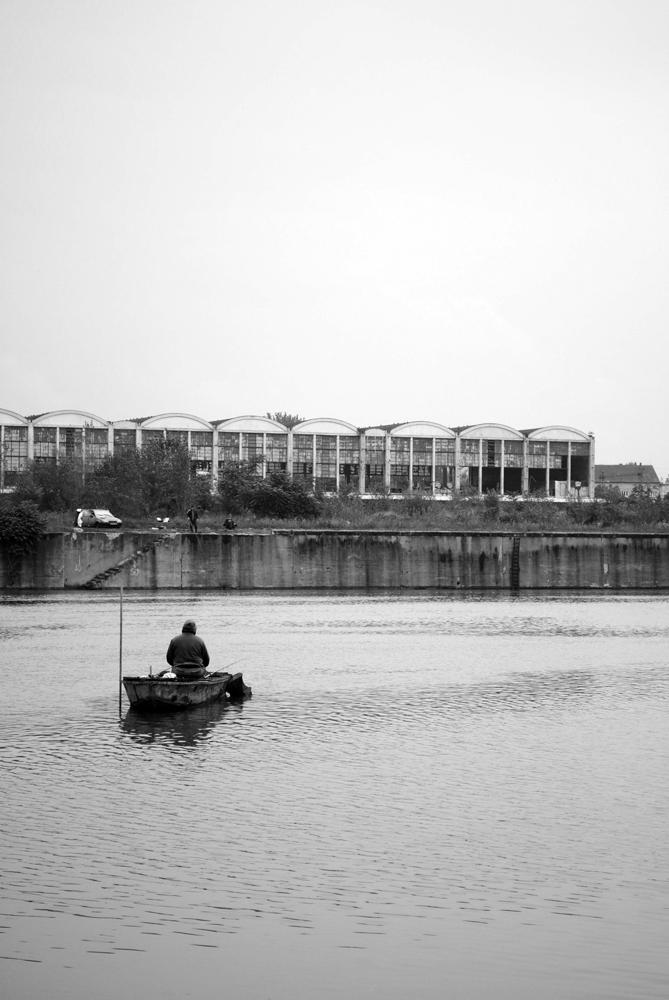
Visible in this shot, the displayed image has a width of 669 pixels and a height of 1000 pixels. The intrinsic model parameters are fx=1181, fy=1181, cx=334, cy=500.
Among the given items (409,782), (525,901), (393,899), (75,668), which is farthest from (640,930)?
(75,668)

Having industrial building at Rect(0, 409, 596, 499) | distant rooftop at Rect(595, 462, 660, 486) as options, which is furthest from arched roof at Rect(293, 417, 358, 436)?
distant rooftop at Rect(595, 462, 660, 486)

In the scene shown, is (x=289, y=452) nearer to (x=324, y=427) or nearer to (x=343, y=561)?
(x=324, y=427)

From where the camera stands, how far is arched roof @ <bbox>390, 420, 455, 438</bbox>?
405 feet

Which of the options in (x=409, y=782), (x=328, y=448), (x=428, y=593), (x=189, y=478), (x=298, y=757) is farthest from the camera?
(x=328, y=448)

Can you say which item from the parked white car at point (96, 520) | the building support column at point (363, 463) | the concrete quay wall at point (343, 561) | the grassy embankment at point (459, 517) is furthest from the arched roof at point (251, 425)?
the concrete quay wall at point (343, 561)

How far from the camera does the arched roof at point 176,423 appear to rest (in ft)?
389

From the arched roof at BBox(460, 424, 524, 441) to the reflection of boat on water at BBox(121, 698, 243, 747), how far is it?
97.7m

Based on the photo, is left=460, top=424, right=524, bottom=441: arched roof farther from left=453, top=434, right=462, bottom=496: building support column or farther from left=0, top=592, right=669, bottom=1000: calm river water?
left=0, top=592, right=669, bottom=1000: calm river water

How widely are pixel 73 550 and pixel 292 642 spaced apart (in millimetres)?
27559

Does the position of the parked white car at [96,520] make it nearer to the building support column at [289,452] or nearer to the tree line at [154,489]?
the tree line at [154,489]

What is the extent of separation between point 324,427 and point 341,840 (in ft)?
356

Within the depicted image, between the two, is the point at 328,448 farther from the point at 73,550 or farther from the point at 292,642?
the point at 292,642

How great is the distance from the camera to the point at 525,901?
13164 millimetres

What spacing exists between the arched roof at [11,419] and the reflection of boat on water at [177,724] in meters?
93.1
